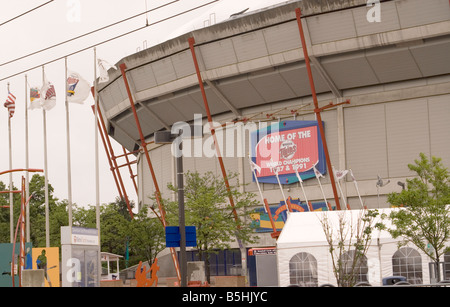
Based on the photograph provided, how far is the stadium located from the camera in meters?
47.6

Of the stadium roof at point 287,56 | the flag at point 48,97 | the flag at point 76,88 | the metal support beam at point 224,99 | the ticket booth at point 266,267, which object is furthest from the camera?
the metal support beam at point 224,99

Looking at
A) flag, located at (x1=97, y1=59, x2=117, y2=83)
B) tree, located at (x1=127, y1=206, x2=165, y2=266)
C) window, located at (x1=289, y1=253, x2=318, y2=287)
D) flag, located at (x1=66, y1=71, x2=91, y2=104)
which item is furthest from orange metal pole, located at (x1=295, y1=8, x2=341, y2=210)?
window, located at (x1=289, y1=253, x2=318, y2=287)

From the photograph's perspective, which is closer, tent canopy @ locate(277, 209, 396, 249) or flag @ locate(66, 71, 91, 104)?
tent canopy @ locate(277, 209, 396, 249)

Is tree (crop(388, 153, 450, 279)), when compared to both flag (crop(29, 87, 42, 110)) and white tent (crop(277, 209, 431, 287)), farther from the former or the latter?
flag (crop(29, 87, 42, 110))

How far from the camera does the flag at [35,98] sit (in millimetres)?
53866

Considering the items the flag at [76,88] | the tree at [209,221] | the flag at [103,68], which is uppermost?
the flag at [103,68]

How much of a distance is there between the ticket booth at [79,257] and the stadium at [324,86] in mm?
21222

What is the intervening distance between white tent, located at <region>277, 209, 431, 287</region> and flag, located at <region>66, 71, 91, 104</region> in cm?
2541

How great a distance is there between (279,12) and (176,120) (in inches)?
672

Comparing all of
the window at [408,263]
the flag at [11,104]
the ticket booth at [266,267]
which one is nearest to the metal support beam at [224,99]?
the flag at [11,104]

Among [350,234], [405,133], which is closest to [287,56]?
[405,133]

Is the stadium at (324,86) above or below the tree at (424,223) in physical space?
above

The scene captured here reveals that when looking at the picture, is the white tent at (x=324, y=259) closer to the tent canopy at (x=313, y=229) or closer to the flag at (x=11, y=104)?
the tent canopy at (x=313, y=229)

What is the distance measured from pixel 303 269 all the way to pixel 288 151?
28.6m
